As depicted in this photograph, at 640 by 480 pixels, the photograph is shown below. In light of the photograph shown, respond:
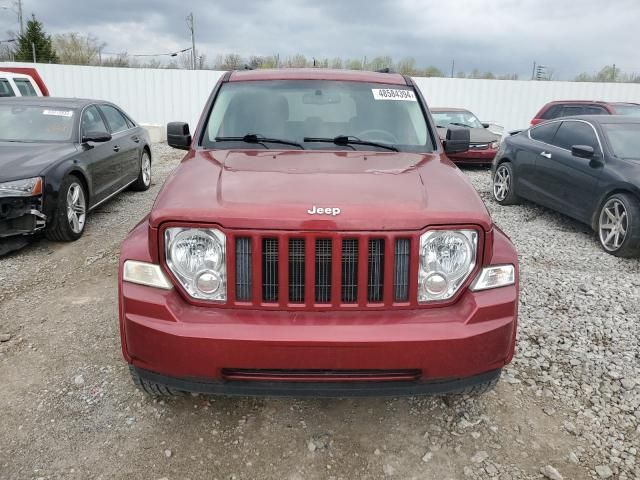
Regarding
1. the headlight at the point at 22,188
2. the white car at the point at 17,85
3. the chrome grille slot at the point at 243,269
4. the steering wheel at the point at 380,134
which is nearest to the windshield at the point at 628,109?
the steering wheel at the point at 380,134

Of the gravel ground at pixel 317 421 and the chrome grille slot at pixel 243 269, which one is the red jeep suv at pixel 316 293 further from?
the gravel ground at pixel 317 421

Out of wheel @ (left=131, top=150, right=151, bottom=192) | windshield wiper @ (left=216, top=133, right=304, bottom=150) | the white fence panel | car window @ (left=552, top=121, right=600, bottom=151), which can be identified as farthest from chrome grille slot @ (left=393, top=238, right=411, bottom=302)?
the white fence panel

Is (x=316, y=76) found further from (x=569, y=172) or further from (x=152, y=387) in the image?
(x=569, y=172)

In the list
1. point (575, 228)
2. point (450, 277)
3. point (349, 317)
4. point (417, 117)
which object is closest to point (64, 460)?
point (349, 317)

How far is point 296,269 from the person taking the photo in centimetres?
227

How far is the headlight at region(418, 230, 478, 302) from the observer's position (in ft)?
7.57

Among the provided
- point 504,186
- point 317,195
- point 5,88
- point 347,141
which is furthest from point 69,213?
point 504,186

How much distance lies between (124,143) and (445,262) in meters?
6.64

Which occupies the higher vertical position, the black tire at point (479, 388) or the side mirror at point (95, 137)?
the side mirror at point (95, 137)

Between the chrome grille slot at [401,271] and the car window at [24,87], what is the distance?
435 inches

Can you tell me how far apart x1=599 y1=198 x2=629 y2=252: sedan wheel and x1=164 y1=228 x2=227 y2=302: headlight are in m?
5.05

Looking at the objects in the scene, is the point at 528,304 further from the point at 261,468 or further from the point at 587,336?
the point at 261,468

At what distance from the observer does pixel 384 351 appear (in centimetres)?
217

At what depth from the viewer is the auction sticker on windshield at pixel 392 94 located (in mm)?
3706
